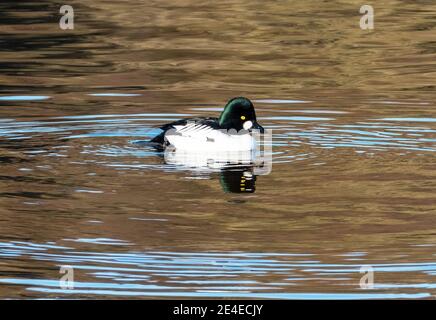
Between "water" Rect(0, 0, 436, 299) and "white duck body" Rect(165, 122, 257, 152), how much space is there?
0.33m

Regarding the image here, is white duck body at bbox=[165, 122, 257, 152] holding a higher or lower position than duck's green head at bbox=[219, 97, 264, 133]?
lower

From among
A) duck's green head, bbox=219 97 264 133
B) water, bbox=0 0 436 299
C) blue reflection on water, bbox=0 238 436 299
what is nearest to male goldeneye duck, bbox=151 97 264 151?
duck's green head, bbox=219 97 264 133

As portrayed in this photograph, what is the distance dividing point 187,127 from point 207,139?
0.32 metres

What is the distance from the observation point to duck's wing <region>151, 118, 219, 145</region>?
12875mm

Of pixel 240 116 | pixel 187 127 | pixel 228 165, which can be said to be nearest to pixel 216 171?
pixel 228 165

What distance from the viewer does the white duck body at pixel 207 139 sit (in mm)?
12906

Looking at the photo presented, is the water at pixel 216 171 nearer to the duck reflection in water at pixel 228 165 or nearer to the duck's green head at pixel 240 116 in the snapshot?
the duck reflection in water at pixel 228 165

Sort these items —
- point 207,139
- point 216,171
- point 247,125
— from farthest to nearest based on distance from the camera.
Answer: point 247,125 < point 207,139 < point 216,171

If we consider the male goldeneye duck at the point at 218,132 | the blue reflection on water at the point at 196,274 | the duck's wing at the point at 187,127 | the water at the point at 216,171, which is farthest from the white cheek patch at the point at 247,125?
the blue reflection on water at the point at 196,274

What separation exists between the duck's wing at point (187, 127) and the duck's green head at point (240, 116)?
0.51 ft

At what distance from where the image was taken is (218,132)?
13.2 metres

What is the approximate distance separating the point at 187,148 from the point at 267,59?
20.8ft

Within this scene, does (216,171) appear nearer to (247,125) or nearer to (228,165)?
(228,165)

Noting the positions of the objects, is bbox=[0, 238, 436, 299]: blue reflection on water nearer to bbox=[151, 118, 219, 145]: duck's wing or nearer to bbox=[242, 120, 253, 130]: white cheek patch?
bbox=[151, 118, 219, 145]: duck's wing
